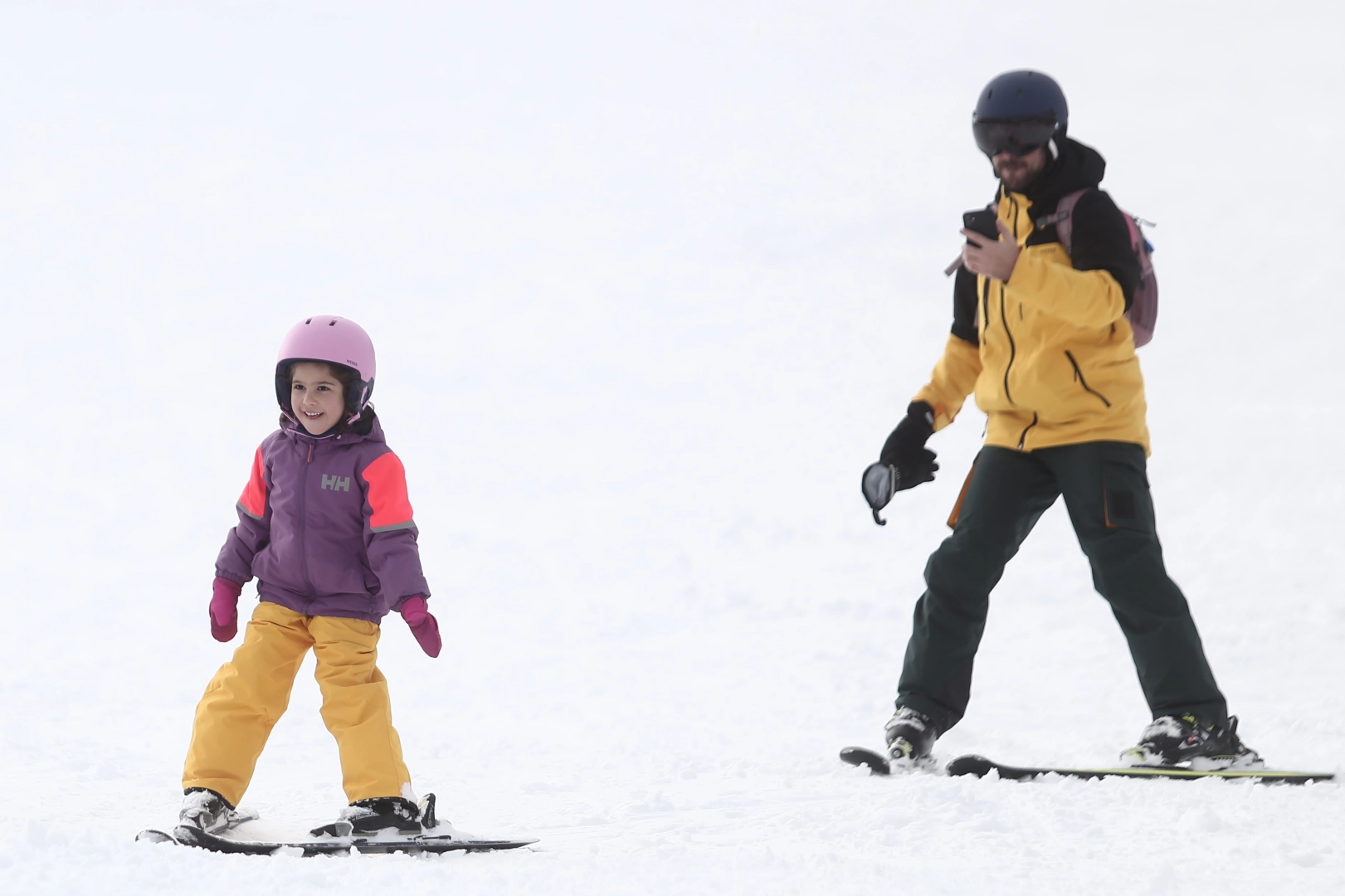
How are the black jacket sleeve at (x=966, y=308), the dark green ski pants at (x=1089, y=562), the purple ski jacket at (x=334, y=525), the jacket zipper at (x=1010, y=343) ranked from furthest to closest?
the black jacket sleeve at (x=966, y=308) < the jacket zipper at (x=1010, y=343) < the dark green ski pants at (x=1089, y=562) < the purple ski jacket at (x=334, y=525)

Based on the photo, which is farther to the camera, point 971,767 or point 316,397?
point 971,767

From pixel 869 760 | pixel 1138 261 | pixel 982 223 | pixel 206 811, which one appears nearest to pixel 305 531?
pixel 206 811

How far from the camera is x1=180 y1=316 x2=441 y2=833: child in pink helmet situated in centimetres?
331

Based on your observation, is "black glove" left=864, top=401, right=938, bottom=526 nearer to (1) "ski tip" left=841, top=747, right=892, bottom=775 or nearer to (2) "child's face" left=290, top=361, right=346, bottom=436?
(1) "ski tip" left=841, top=747, right=892, bottom=775

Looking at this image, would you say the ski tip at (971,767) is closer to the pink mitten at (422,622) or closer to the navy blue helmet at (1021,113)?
the pink mitten at (422,622)

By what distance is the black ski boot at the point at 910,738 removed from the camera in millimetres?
3891

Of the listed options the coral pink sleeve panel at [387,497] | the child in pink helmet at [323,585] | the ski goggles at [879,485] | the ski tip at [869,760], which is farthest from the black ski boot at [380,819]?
the ski goggles at [879,485]

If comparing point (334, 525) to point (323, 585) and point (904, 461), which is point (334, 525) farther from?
point (904, 461)

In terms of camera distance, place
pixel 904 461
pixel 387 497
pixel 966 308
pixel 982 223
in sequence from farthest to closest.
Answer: pixel 904 461 < pixel 966 308 < pixel 982 223 < pixel 387 497

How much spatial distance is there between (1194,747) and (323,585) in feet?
8.27

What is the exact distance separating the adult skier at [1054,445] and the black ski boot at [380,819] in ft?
4.88

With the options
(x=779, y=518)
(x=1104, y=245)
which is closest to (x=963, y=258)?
(x=1104, y=245)

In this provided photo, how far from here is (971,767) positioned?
3.67 m

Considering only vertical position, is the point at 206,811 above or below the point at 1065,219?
below
